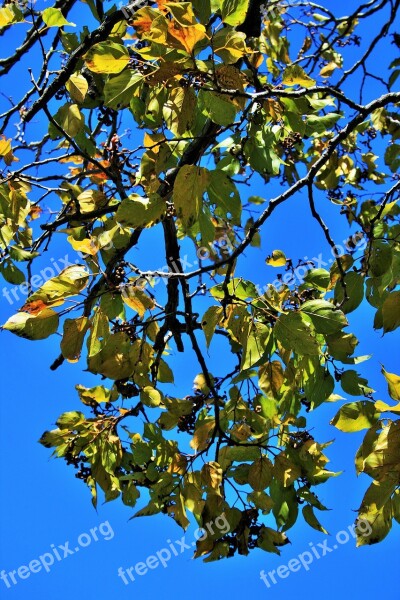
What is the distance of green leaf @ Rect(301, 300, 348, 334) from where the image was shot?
1860 mm

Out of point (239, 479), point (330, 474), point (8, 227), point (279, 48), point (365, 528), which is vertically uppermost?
point (279, 48)

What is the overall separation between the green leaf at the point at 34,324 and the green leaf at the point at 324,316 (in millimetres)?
700

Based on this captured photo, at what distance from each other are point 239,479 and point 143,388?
0.48 meters

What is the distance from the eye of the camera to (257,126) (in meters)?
2.39

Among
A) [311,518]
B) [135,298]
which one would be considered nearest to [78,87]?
[135,298]

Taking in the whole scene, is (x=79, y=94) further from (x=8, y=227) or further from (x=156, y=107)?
(x=8, y=227)

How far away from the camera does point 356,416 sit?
183cm

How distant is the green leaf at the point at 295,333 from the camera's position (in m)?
1.80

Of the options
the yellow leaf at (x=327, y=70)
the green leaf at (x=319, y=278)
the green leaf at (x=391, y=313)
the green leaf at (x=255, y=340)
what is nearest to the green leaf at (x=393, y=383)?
the green leaf at (x=391, y=313)

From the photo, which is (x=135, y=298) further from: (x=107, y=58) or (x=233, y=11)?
(x=233, y=11)

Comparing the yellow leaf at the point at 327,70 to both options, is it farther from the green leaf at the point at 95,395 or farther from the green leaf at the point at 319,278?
the green leaf at the point at 95,395

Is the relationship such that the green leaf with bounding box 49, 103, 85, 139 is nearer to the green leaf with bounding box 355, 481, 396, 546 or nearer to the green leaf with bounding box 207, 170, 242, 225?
the green leaf with bounding box 207, 170, 242, 225

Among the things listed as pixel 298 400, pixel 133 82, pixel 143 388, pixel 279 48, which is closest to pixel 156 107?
pixel 133 82

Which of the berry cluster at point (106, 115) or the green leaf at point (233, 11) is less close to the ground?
the berry cluster at point (106, 115)
